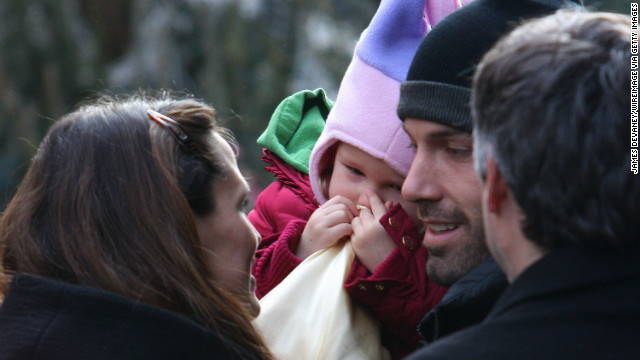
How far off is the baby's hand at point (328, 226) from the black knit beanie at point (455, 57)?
1.24ft

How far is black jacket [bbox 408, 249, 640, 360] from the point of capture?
52.9 inches

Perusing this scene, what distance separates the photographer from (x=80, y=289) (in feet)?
5.96

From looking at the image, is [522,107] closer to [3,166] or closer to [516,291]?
[516,291]

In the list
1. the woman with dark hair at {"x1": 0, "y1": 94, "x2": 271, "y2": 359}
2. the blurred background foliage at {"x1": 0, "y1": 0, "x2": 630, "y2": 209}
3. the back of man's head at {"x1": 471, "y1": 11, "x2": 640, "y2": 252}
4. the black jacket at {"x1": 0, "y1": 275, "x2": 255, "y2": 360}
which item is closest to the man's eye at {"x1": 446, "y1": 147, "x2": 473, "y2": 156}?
the woman with dark hair at {"x1": 0, "y1": 94, "x2": 271, "y2": 359}

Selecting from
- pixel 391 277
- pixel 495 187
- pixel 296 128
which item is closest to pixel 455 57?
pixel 391 277

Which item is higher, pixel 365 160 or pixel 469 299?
pixel 365 160

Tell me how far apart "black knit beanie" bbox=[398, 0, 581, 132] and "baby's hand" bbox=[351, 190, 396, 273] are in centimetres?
33

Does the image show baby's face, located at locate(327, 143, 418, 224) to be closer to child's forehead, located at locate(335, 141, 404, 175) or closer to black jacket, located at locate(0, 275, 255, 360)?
child's forehead, located at locate(335, 141, 404, 175)

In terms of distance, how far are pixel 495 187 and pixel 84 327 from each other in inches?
36.4

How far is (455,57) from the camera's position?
85.9 inches

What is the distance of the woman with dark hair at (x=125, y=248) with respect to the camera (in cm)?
181

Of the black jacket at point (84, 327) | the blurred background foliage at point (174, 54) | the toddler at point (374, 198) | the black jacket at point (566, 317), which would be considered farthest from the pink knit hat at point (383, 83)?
the blurred background foliage at point (174, 54)

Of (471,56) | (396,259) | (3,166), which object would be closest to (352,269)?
(396,259)

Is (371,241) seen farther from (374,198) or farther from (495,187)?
(495,187)
